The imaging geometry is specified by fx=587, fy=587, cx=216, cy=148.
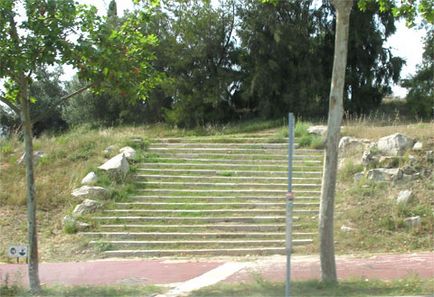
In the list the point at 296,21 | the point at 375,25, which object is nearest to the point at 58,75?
the point at 296,21

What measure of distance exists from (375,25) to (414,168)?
1844 centimetres

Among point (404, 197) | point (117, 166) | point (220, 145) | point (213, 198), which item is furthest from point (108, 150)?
point (404, 197)

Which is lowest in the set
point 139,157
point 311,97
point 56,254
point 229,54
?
point 56,254

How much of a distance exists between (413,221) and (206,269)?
5775mm

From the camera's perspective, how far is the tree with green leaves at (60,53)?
9555 mm

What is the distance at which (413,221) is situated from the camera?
48.2ft

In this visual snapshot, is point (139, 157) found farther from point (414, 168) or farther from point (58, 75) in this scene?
point (58, 75)

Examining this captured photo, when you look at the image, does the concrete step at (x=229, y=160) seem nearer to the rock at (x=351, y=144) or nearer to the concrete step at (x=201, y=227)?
the rock at (x=351, y=144)

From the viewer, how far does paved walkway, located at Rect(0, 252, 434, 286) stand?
10898 mm

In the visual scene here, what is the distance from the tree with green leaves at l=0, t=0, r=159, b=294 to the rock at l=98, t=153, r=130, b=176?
304 inches

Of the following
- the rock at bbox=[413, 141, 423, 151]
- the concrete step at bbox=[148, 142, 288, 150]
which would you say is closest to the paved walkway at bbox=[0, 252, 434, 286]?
the rock at bbox=[413, 141, 423, 151]

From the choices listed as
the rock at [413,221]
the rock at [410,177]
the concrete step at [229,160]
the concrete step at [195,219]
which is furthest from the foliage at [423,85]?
the concrete step at [195,219]

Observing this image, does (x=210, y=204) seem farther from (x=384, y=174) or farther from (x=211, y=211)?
(x=384, y=174)

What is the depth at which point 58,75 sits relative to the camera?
133ft
